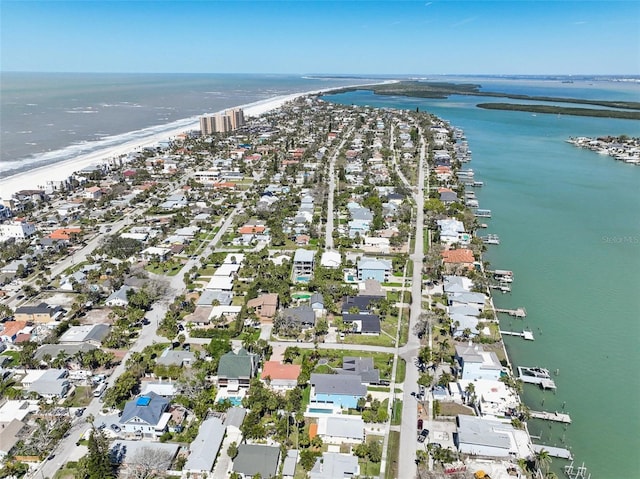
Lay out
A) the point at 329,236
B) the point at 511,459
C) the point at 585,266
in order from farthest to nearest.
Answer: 1. the point at 329,236
2. the point at 585,266
3. the point at 511,459

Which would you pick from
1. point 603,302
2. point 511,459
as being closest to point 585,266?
point 603,302

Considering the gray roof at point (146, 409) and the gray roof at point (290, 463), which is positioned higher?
the gray roof at point (146, 409)

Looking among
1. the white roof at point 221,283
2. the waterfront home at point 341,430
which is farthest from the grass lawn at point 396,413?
the white roof at point 221,283

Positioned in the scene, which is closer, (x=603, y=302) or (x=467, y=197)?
(x=603, y=302)

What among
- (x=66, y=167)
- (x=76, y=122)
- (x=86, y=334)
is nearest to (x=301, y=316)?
(x=86, y=334)

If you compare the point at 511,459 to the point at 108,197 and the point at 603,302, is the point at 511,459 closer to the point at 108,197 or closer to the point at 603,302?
the point at 603,302

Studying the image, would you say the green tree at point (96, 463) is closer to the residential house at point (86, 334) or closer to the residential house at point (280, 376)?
the residential house at point (280, 376)
